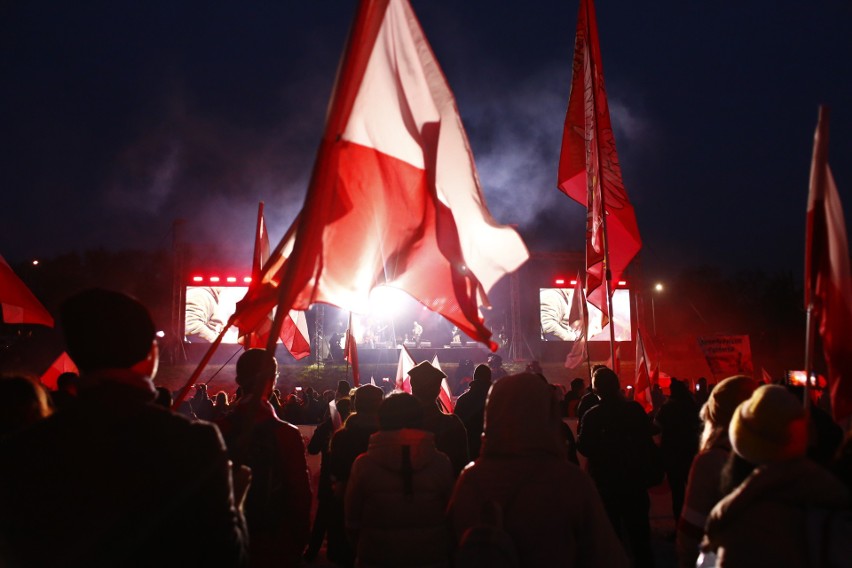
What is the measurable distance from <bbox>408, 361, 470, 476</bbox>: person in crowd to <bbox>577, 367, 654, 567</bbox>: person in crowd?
119 centimetres

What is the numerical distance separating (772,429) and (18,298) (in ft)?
21.2

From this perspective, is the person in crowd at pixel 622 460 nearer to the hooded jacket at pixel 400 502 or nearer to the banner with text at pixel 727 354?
the hooded jacket at pixel 400 502

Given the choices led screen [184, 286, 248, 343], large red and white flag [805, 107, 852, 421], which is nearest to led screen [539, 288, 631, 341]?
led screen [184, 286, 248, 343]

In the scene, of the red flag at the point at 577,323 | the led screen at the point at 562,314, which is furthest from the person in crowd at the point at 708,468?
the led screen at the point at 562,314

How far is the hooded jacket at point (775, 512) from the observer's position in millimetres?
2338

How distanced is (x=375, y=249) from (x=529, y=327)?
32333 mm

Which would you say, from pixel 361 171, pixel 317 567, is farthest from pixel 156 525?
pixel 317 567

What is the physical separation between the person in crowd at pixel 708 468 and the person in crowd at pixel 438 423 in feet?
5.84

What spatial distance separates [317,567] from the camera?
6477 mm

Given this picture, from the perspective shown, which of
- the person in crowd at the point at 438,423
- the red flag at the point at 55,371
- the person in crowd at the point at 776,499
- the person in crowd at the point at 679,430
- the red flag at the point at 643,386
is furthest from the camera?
the red flag at the point at 643,386

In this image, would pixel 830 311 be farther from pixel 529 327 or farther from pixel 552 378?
pixel 529 327

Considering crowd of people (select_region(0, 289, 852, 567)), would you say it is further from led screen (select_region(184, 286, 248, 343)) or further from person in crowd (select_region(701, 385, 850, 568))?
led screen (select_region(184, 286, 248, 343))

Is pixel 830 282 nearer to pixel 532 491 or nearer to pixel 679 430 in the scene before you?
pixel 532 491

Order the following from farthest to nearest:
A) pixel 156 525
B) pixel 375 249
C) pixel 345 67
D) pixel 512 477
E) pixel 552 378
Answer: pixel 552 378, pixel 375 249, pixel 345 67, pixel 512 477, pixel 156 525
